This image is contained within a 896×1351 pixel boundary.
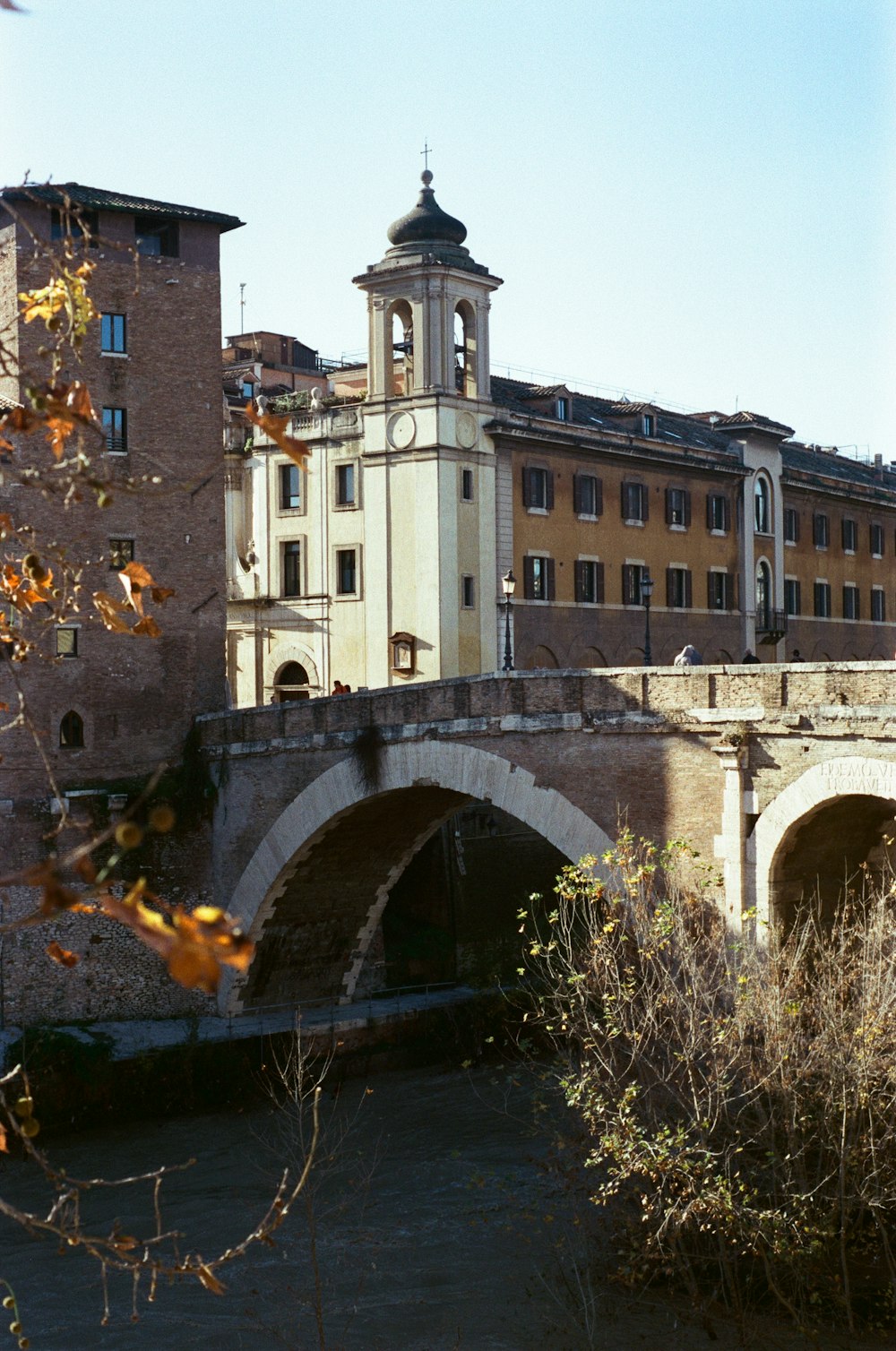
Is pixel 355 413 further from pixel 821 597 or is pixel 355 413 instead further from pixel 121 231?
pixel 821 597

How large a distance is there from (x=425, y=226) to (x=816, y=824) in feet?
63.0

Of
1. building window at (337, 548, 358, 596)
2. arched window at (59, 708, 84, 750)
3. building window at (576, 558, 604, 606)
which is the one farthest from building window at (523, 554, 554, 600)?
arched window at (59, 708, 84, 750)

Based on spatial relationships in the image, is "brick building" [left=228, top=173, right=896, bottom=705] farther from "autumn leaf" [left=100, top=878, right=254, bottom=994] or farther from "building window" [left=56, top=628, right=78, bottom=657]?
"autumn leaf" [left=100, top=878, right=254, bottom=994]

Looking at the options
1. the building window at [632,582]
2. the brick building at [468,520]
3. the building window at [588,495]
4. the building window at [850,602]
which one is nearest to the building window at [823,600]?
the building window at [850,602]

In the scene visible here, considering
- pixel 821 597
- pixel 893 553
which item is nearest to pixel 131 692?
pixel 821 597

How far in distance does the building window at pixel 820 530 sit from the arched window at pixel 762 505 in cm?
271

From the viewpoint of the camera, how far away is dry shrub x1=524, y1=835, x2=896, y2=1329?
42.4 ft

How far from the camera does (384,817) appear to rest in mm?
23484

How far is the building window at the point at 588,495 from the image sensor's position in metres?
36.1

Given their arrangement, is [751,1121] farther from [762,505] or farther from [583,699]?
[762,505]

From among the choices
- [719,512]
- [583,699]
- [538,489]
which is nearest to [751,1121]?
[583,699]

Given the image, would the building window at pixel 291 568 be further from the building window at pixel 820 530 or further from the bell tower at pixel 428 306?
the building window at pixel 820 530

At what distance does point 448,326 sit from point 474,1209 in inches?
760

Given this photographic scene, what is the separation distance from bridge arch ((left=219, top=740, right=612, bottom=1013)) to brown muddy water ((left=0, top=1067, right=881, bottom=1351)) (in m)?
3.25
